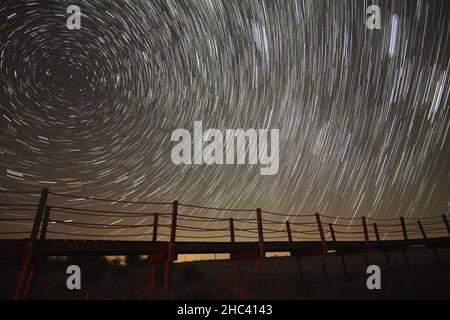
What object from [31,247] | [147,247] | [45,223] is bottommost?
[31,247]

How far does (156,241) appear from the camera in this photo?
329 inches

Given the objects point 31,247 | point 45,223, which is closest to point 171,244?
point 45,223

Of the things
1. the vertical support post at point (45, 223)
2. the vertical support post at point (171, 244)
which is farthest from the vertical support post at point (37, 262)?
the vertical support post at point (171, 244)

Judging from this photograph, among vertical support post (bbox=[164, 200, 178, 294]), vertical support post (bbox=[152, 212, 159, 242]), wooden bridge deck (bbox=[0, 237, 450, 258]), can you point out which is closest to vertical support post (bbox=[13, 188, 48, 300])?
wooden bridge deck (bbox=[0, 237, 450, 258])

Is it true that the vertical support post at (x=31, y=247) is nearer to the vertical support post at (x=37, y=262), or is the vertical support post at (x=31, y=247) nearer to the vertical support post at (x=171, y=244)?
the vertical support post at (x=37, y=262)

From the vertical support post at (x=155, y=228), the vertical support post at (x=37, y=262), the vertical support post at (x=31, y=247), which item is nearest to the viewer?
the vertical support post at (x=31, y=247)

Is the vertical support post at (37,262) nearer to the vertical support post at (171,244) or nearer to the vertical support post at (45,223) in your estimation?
the vertical support post at (45,223)

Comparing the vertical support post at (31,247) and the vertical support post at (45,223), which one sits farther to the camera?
the vertical support post at (45,223)

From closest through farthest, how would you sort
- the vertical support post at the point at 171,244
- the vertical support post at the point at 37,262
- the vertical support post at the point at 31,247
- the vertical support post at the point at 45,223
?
the vertical support post at the point at 31,247, the vertical support post at the point at 37,262, the vertical support post at the point at 45,223, the vertical support post at the point at 171,244

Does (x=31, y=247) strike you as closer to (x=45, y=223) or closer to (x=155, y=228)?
(x=45, y=223)

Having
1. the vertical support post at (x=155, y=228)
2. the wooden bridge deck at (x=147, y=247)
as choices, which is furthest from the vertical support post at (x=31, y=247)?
the vertical support post at (x=155, y=228)

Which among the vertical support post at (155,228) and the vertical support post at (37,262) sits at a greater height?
the vertical support post at (155,228)

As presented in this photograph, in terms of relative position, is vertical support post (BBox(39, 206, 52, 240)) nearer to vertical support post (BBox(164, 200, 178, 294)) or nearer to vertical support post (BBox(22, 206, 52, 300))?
vertical support post (BBox(22, 206, 52, 300))
